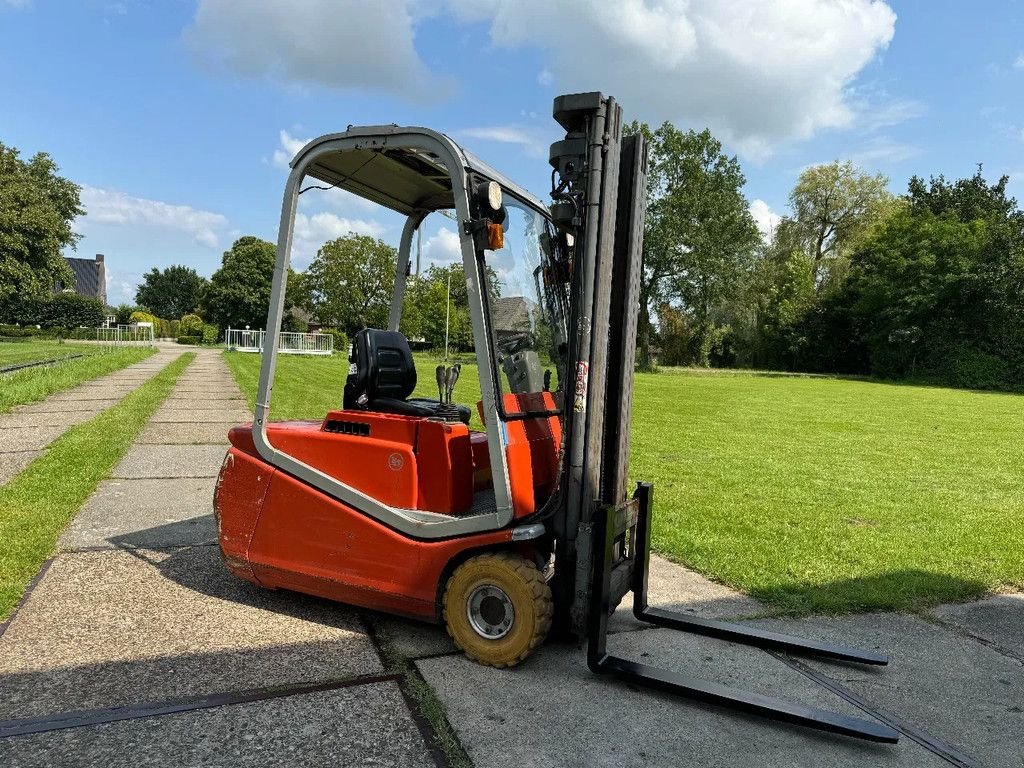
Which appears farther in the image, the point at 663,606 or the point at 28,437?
the point at 28,437

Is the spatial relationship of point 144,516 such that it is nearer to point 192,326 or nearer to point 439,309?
point 439,309

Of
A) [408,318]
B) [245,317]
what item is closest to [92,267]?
[245,317]

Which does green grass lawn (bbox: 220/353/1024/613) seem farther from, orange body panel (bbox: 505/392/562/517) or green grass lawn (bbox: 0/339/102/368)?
green grass lawn (bbox: 0/339/102/368)

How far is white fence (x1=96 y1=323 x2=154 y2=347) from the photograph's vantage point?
60.1 m

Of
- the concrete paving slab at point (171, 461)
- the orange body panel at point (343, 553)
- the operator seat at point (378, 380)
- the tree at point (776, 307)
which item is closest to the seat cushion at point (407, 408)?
the operator seat at point (378, 380)

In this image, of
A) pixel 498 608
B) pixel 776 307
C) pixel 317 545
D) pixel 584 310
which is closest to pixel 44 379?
pixel 317 545

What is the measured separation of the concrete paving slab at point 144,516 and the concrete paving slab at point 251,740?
2.83 meters

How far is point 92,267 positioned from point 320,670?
12742cm

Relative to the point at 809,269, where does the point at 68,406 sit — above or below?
below

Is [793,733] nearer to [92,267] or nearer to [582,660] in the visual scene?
[582,660]

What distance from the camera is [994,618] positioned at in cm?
469

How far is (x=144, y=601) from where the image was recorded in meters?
4.38

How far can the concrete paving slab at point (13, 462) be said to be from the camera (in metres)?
7.72

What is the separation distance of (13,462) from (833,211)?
191ft
